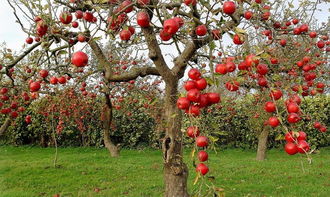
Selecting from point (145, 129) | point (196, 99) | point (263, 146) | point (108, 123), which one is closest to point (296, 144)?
point (196, 99)

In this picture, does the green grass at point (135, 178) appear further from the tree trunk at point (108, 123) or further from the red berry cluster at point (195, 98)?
the red berry cluster at point (195, 98)

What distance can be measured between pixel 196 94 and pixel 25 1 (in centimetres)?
333

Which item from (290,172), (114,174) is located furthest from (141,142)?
(290,172)

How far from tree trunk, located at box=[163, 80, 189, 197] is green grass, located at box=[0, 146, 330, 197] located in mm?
1792

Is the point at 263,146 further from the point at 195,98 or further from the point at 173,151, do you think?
the point at 195,98

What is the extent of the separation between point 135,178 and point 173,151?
136 inches

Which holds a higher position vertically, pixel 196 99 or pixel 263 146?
pixel 196 99

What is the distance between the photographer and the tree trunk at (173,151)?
3.90 meters

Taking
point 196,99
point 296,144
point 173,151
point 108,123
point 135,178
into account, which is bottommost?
point 135,178

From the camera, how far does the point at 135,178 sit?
709cm

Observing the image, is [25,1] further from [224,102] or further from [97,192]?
[224,102]

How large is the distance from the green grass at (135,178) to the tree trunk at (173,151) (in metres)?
1.79

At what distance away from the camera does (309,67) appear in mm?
4141

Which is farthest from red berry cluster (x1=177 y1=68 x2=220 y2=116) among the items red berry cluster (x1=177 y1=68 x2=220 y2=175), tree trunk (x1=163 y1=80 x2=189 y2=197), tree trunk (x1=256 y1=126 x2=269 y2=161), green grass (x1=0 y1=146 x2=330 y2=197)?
tree trunk (x1=256 y1=126 x2=269 y2=161)
